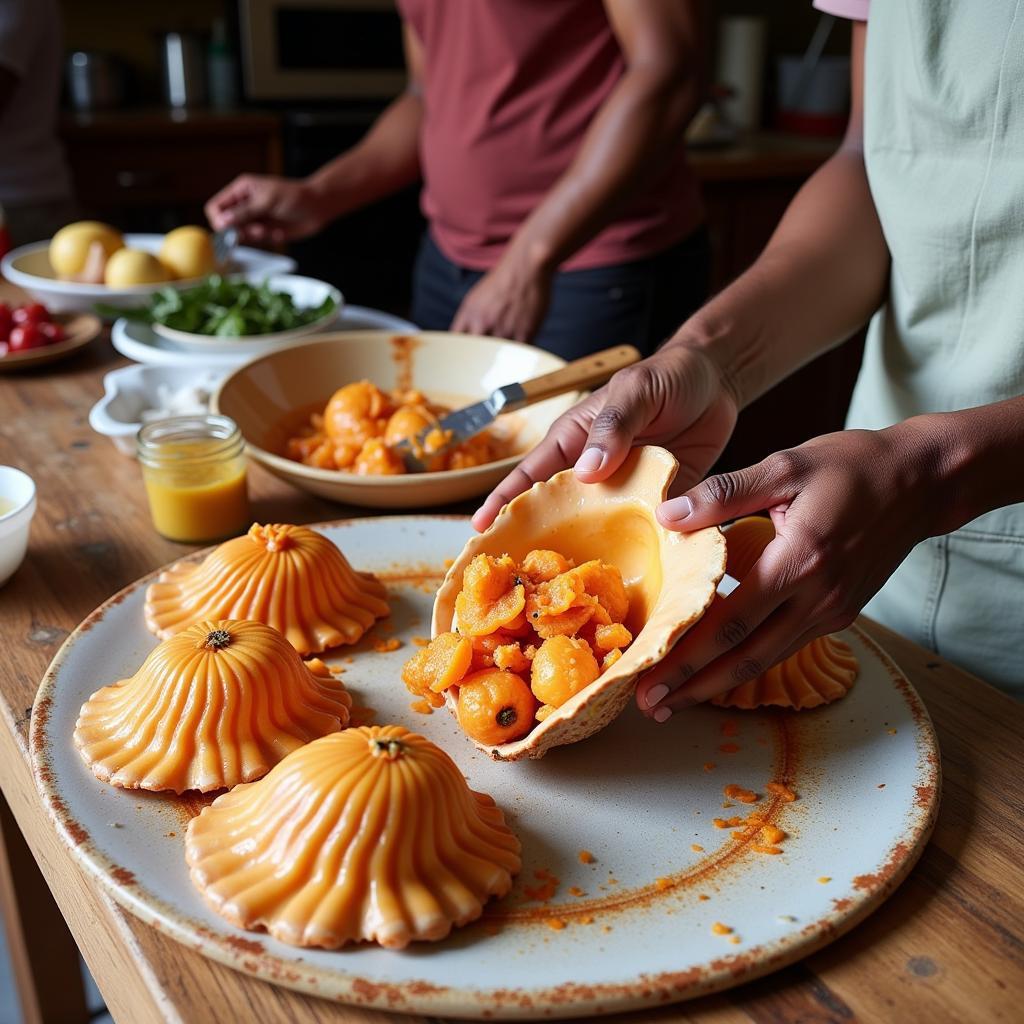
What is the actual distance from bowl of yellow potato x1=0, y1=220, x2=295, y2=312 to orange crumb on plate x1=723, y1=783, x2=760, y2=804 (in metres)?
1.75

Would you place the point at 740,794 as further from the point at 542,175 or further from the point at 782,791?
the point at 542,175

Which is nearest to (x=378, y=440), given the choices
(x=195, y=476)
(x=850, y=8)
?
(x=195, y=476)

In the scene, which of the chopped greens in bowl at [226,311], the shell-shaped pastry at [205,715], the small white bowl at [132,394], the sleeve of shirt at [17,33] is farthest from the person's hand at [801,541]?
the sleeve of shirt at [17,33]

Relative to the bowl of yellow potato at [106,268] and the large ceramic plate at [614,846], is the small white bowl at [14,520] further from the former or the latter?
the bowl of yellow potato at [106,268]

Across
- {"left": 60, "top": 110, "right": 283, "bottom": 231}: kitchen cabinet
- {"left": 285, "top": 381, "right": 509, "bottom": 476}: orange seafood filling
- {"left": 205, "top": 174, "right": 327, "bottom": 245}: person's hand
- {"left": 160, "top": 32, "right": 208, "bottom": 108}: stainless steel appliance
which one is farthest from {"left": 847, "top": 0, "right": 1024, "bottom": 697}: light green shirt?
{"left": 160, "top": 32, "right": 208, "bottom": 108}: stainless steel appliance

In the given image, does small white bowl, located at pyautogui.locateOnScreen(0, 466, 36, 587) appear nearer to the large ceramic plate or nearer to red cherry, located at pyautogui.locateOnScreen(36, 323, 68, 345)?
the large ceramic plate

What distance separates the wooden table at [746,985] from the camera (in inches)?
29.3

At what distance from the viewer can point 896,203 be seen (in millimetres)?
1287

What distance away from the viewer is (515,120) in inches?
92.4

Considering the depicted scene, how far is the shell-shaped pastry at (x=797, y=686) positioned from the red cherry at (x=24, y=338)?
5.22ft

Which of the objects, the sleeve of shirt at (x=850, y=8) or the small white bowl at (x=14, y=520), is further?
the sleeve of shirt at (x=850, y=8)

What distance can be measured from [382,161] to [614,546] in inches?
73.7

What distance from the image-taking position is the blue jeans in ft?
8.09

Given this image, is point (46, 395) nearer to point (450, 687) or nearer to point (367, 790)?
point (450, 687)
